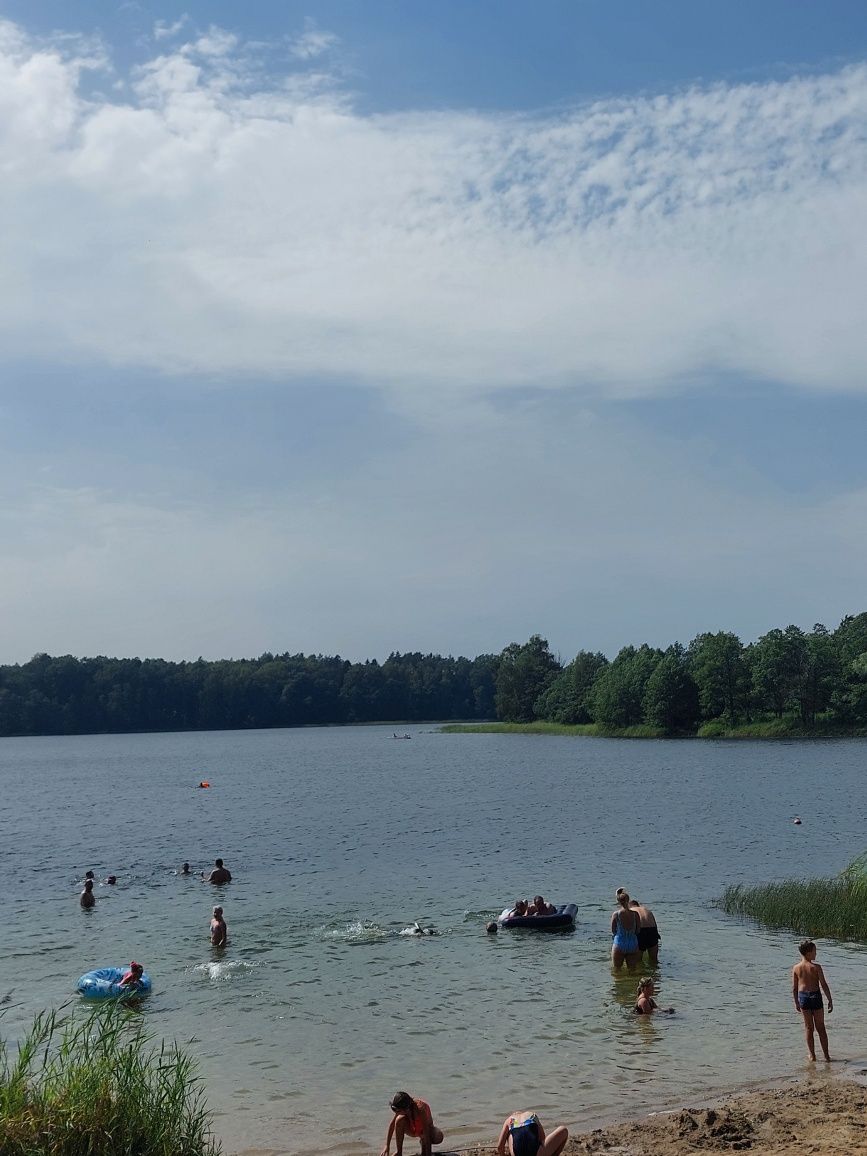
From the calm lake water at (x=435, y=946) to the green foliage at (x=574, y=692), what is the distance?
78949 millimetres

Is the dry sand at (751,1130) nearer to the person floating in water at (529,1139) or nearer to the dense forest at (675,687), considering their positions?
the person floating in water at (529,1139)

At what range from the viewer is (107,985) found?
840 inches

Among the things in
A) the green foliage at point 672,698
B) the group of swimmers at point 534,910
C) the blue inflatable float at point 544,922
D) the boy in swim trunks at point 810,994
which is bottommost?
the blue inflatable float at point 544,922

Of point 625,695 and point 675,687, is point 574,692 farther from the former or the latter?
point 675,687

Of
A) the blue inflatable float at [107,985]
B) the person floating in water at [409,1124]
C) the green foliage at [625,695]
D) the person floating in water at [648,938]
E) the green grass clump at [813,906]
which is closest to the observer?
the person floating in water at [409,1124]

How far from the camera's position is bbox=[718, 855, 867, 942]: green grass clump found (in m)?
24.3

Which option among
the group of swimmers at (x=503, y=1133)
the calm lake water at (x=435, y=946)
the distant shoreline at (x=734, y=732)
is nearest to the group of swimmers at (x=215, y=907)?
the calm lake water at (x=435, y=946)

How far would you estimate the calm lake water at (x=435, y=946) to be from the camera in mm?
15883

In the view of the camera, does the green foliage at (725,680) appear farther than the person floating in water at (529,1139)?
Yes

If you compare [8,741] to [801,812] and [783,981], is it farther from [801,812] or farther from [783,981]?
[783,981]

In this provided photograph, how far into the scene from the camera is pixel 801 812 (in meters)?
49.2

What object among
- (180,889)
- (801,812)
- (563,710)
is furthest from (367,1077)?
(563,710)

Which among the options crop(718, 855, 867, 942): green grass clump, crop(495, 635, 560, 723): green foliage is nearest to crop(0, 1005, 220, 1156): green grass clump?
crop(718, 855, 867, 942): green grass clump

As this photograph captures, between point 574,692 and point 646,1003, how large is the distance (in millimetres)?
130017
